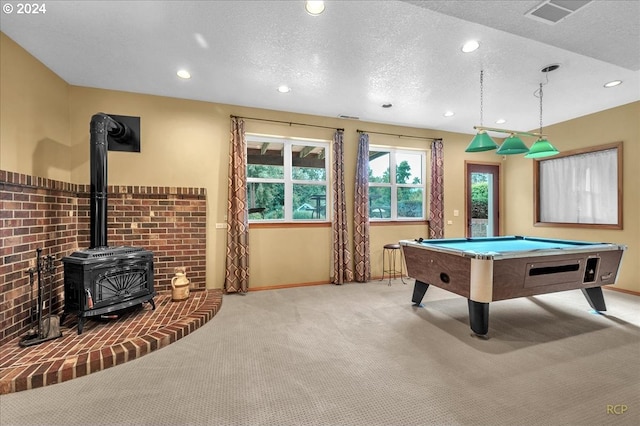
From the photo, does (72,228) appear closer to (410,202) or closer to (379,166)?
(379,166)

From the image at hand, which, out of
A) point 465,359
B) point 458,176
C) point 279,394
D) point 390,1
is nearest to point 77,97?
point 390,1

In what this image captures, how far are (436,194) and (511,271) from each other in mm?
3018

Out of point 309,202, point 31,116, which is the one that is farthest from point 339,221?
point 31,116

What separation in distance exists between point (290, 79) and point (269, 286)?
299 cm

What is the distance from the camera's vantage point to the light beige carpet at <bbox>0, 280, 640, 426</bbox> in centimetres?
173

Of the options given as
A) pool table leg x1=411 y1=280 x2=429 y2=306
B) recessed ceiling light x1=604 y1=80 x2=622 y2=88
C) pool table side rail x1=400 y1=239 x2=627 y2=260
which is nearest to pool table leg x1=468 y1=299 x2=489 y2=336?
pool table side rail x1=400 y1=239 x2=627 y2=260

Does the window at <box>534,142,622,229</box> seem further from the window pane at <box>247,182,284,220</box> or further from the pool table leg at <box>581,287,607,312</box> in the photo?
the window pane at <box>247,182,284,220</box>

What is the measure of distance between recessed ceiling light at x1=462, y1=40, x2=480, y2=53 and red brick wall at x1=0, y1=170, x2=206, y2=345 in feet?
11.9

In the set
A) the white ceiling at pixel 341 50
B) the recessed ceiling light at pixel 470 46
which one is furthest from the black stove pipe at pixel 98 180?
the recessed ceiling light at pixel 470 46

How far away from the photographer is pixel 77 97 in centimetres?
370

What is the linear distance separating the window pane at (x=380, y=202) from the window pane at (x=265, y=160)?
176cm

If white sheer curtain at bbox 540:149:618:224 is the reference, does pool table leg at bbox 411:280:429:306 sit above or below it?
below

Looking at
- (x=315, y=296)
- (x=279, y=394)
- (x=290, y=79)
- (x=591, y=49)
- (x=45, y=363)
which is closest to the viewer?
(x=279, y=394)

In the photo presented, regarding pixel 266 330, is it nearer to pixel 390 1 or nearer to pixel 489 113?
pixel 390 1
